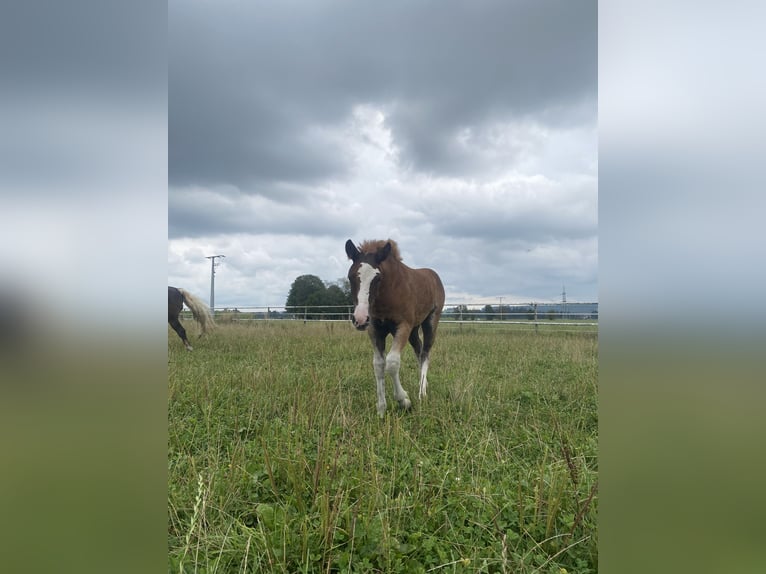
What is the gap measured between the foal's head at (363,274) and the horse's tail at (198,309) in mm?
8546

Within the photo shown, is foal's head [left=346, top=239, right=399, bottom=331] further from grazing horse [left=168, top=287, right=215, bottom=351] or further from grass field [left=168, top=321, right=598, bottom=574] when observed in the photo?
grazing horse [left=168, top=287, right=215, bottom=351]

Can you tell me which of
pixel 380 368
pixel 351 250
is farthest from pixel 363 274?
pixel 380 368

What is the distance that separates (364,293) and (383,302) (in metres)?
0.56

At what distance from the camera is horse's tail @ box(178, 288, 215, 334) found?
37.6 ft

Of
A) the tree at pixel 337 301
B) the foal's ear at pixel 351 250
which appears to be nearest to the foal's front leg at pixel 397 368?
the foal's ear at pixel 351 250

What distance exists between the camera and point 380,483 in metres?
1.99

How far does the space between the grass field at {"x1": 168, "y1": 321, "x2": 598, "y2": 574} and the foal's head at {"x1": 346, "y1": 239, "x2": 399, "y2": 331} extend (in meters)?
0.88

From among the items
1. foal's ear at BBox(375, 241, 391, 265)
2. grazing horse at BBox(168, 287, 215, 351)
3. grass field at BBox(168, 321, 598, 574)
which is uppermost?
foal's ear at BBox(375, 241, 391, 265)

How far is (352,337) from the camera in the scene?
34.2ft

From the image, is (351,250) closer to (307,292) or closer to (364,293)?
(364,293)

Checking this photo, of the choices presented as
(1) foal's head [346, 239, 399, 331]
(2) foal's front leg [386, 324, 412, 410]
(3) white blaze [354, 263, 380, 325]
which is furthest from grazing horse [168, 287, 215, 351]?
(3) white blaze [354, 263, 380, 325]
